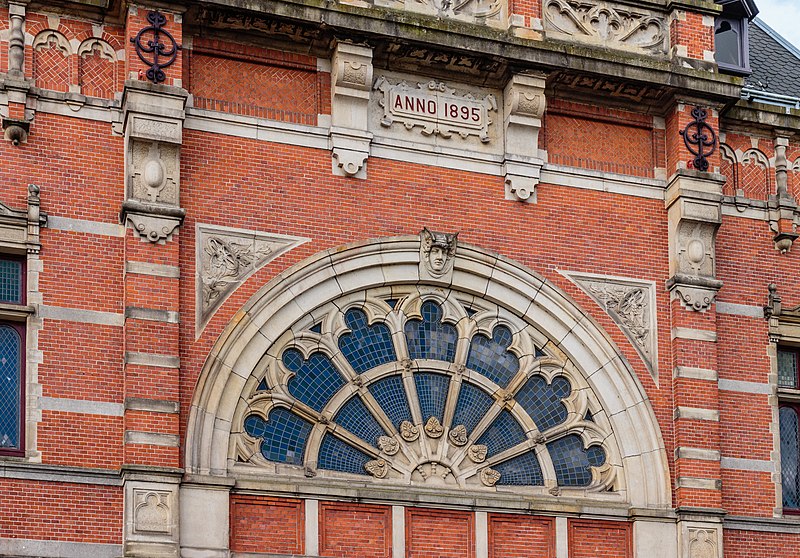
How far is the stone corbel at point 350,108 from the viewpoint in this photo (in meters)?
20.8

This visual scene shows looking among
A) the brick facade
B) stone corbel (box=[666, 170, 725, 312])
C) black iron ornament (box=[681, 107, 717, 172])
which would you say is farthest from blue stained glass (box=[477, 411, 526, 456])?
black iron ornament (box=[681, 107, 717, 172])

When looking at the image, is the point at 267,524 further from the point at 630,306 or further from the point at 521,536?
the point at 630,306

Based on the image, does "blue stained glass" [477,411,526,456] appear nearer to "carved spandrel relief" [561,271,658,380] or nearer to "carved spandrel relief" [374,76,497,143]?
"carved spandrel relief" [561,271,658,380]

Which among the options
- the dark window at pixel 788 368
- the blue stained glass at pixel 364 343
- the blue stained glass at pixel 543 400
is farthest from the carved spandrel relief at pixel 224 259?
the dark window at pixel 788 368

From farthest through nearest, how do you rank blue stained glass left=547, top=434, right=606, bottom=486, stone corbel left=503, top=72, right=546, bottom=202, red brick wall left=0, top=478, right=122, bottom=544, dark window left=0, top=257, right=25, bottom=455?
stone corbel left=503, top=72, right=546, bottom=202
blue stained glass left=547, top=434, right=606, bottom=486
dark window left=0, top=257, right=25, bottom=455
red brick wall left=0, top=478, right=122, bottom=544

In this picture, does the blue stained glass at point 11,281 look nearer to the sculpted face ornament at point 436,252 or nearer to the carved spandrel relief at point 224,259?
the carved spandrel relief at point 224,259

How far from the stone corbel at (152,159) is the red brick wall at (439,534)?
4.43 metres

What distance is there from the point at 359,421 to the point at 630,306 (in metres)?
3.98

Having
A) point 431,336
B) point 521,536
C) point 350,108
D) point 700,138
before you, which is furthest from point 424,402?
point 700,138

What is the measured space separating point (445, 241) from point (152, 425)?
4.44 metres

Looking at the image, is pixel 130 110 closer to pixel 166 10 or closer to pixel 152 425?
pixel 166 10

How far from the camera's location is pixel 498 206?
2152 centimetres

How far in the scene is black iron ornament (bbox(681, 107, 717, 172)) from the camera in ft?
73.0

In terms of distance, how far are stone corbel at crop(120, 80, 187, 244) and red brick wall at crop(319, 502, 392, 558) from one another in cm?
373
